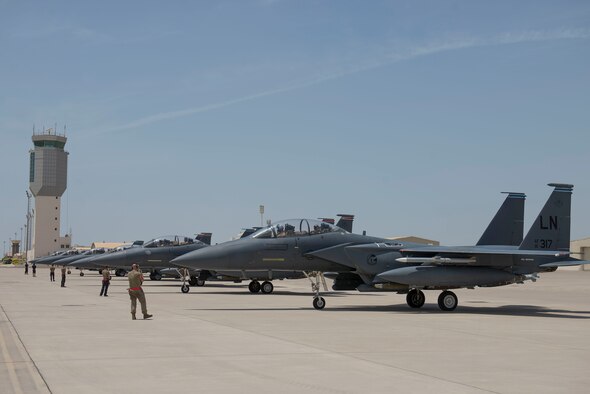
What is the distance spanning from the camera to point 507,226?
23.1 metres

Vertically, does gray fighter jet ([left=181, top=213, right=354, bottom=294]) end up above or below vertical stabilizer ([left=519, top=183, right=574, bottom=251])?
below

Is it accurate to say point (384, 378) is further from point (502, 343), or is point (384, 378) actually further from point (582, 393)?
point (502, 343)

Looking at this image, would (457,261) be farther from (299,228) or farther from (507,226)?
(299,228)

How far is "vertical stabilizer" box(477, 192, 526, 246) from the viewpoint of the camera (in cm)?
2306

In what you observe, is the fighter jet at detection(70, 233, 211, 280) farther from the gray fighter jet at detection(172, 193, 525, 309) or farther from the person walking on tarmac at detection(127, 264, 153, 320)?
the person walking on tarmac at detection(127, 264, 153, 320)

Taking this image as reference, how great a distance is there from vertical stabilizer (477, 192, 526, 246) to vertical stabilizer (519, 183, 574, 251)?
220 cm

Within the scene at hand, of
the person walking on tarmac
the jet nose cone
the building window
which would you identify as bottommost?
the person walking on tarmac

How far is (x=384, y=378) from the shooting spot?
823 centimetres

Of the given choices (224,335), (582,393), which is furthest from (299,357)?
(582,393)

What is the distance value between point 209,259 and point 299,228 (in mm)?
3263

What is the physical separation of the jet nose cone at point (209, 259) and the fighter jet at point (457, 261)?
3.10m

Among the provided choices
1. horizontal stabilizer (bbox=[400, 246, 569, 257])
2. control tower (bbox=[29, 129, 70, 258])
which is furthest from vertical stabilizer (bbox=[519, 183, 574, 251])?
control tower (bbox=[29, 129, 70, 258])

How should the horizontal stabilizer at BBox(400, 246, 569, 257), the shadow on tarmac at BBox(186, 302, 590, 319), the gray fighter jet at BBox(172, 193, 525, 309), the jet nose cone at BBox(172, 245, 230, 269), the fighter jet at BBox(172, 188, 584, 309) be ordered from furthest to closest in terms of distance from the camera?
the jet nose cone at BBox(172, 245, 230, 269) → the gray fighter jet at BBox(172, 193, 525, 309) → the fighter jet at BBox(172, 188, 584, 309) → the horizontal stabilizer at BBox(400, 246, 569, 257) → the shadow on tarmac at BBox(186, 302, 590, 319)

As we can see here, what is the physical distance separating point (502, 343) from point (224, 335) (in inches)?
190
